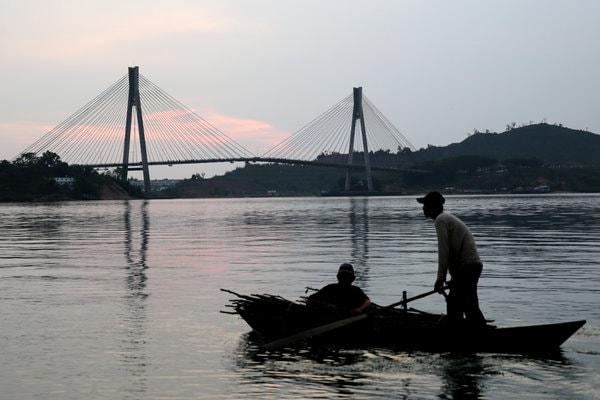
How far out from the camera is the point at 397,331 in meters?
12.3

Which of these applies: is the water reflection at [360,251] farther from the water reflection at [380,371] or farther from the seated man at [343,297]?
the water reflection at [380,371]

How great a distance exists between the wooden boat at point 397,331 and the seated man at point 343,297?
148 mm

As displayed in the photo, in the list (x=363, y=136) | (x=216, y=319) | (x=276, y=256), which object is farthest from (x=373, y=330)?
(x=363, y=136)

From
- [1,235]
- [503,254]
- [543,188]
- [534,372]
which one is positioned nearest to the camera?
[534,372]

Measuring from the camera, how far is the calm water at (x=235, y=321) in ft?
33.9

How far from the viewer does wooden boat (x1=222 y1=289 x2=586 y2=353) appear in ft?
38.8

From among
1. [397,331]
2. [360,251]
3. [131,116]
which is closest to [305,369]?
[397,331]

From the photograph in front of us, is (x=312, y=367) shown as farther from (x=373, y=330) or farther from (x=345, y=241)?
(x=345, y=241)

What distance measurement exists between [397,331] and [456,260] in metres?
1.34

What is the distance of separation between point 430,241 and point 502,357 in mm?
23968

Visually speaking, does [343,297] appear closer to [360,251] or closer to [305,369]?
[305,369]

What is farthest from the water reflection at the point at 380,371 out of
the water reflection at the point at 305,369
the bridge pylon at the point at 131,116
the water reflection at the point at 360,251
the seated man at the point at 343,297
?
the bridge pylon at the point at 131,116

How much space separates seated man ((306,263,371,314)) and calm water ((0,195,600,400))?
0.70 metres

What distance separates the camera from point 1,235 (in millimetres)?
42875
